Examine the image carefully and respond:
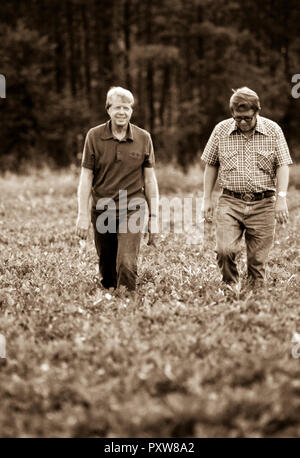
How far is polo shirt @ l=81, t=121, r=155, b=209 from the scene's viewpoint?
18.0ft

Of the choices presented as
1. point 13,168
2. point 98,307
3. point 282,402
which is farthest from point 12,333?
point 13,168

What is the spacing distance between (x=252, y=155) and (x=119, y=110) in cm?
140

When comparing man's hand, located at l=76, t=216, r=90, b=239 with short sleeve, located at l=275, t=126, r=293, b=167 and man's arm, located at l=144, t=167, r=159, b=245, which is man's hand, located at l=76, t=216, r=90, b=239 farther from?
short sleeve, located at l=275, t=126, r=293, b=167

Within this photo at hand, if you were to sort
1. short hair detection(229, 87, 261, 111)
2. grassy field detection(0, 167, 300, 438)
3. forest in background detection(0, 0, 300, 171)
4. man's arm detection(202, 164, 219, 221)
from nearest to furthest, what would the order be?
grassy field detection(0, 167, 300, 438), short hair detection(229, 87, 261, 111), man's arm detection(202, 164, 219, 221), forest in background detection(0, 0, 300, 171)

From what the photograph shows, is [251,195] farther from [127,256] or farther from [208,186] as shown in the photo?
[127,256]

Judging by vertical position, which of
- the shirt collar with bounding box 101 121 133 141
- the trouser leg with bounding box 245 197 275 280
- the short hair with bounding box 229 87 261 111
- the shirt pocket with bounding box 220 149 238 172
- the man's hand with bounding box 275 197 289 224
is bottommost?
the trouser leg with bounding box 245 197 275 280

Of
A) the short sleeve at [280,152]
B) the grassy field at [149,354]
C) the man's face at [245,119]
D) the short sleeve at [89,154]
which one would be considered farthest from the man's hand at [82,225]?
the short sleeve at [280,152]

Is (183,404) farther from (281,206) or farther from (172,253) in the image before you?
(172,253)

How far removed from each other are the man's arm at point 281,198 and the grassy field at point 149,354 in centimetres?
75

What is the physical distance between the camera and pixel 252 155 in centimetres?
548

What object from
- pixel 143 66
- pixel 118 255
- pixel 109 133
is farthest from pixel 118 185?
pixel 143 66

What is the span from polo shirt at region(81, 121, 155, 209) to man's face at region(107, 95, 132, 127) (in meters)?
0.21

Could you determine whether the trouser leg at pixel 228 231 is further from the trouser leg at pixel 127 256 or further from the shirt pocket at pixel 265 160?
the trouser leg at pixel 127 256

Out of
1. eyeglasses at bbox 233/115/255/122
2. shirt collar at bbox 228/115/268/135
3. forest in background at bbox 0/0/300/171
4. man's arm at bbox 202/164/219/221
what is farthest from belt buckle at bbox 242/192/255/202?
forest in background at bbox 0/0/300/171
